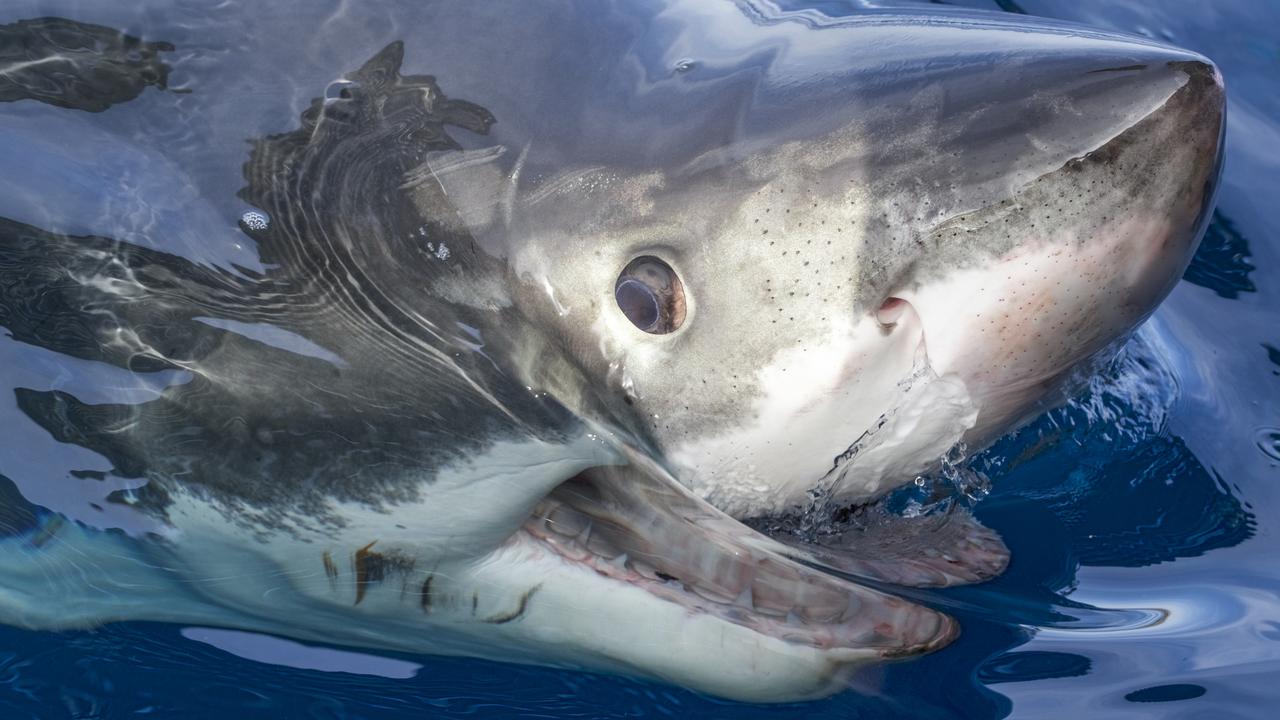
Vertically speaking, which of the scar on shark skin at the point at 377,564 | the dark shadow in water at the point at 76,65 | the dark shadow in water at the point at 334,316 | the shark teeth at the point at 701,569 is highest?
the dark shadow in water at the point at 76,65

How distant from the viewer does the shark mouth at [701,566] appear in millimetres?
1581

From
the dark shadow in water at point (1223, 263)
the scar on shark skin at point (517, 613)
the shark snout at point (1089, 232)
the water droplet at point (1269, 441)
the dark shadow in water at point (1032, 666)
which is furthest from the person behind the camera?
the dark shadow in water at point (1223, 263)

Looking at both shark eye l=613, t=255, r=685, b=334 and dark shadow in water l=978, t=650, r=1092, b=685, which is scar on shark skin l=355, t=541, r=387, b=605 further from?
dark shadow in water l=978, t=650, r=1092, b=685

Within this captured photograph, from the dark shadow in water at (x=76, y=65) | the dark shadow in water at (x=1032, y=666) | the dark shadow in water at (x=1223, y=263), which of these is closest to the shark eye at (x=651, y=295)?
the dark shadow in water at (x=76, y=65)

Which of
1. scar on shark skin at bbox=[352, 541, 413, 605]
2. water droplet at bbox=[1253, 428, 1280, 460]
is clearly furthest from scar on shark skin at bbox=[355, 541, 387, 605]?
water droplet at bbox=[1253, 428, 1280, 460]

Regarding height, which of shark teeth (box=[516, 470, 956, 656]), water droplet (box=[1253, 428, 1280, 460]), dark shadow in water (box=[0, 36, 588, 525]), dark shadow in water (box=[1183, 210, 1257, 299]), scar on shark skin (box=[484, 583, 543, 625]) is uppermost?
dark shadow in water (box=[1183, 210, 1257, 299])

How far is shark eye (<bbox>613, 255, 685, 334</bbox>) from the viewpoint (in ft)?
4.70

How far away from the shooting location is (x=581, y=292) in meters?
1.47

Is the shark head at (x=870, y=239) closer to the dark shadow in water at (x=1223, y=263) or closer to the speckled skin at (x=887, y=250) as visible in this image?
the speckled skin at (x=887, y=250)

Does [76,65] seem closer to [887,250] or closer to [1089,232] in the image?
[887,250]

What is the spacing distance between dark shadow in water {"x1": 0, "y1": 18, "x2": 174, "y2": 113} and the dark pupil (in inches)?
22.8

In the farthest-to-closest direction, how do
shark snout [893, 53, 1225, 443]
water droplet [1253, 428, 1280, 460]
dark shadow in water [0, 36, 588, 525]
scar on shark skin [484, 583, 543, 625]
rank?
water droplet [1253, 428, 1280, 460] < scar on shark skin [484, 583, 543, 625] < dark shadow in water [0, 36, 588, 525] < shark snout [893, 53, 1225, 443]

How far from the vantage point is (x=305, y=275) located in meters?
1.55

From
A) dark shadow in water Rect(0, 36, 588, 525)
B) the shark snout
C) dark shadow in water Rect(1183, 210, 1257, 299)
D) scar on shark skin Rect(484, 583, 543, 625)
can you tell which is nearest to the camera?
the shark snout
